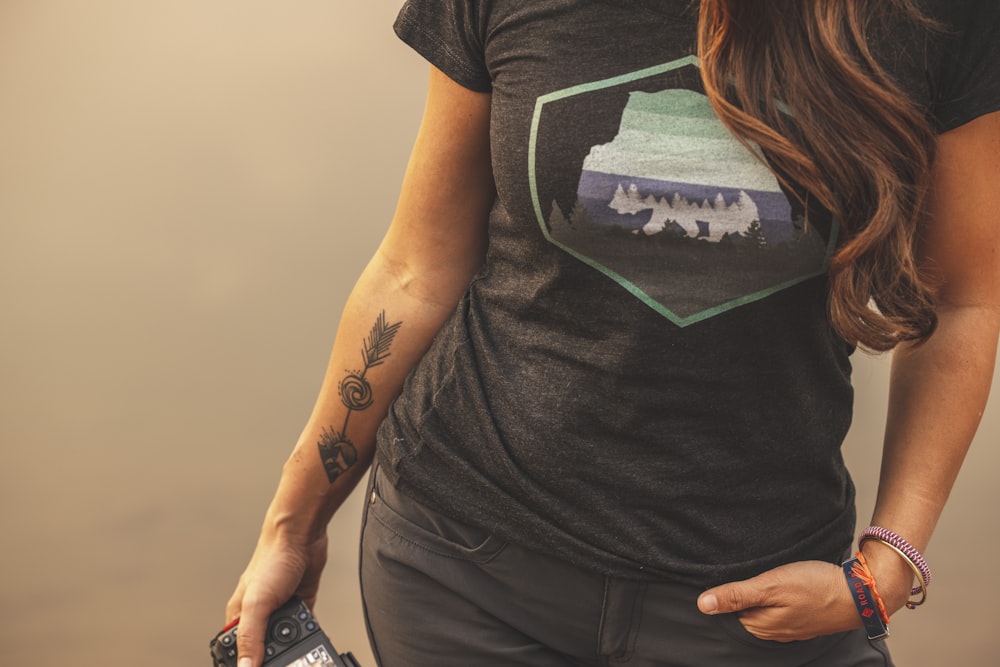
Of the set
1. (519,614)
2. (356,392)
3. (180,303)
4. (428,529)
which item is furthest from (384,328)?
(180,303)

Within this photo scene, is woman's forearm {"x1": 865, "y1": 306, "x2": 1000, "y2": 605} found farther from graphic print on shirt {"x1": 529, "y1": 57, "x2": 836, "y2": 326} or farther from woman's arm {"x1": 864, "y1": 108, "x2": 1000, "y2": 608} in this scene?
graphic print on shirt {"x1": 529, "y1": 57, "x2": 836, "y2": 326}

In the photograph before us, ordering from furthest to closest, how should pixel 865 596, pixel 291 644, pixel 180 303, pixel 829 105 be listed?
1. pixel 180 303
2. pixel 291 644
3. pixel 865 596
4. pixel 829 105

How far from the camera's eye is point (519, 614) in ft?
2.77

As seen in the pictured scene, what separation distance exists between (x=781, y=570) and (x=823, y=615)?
5 cm

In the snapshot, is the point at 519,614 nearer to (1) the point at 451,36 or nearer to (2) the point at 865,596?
(2) the point at 865,596

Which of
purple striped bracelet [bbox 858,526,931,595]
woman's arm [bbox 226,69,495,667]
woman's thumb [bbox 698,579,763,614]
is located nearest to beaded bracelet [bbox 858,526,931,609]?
purple striped bracelet [bbox 858,526,931,595]

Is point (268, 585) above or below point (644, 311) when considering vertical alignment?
below

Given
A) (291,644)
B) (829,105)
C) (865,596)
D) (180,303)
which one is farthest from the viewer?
(180,303)

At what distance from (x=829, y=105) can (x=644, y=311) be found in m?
0.21

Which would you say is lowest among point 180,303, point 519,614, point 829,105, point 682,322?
point 180,303

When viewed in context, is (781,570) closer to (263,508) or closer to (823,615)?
(823,615)

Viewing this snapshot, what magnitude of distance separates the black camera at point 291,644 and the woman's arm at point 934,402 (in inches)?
14.8

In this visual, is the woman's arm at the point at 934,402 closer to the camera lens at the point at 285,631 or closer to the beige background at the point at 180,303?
the camera lens at the point at 285,631

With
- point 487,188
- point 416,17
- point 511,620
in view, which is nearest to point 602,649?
point 511,620
